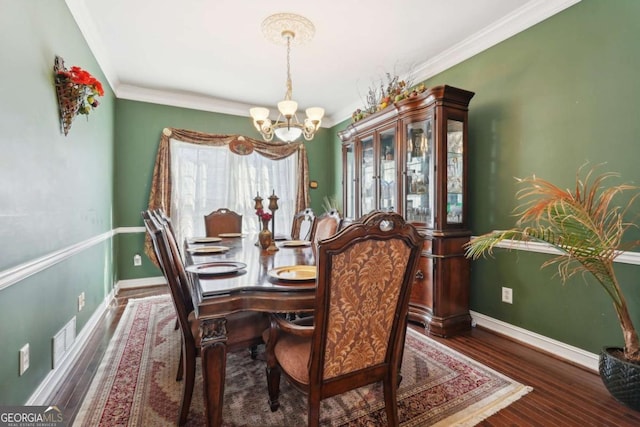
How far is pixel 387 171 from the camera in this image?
126 inches

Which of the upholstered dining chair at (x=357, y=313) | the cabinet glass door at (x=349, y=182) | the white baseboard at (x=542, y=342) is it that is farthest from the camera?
the cabinet glass door at (x=349, y=182)

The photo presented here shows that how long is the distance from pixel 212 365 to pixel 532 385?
182cm

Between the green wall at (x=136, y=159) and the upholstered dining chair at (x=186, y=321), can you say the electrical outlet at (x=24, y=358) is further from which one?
the green wall at (x=136, y=159)

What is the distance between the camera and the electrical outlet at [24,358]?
55.9 inches

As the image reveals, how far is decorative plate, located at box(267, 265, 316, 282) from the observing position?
4.51ft

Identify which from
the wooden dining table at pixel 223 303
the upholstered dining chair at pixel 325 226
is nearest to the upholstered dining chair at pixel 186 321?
the wooden dining table at pixel 223 303

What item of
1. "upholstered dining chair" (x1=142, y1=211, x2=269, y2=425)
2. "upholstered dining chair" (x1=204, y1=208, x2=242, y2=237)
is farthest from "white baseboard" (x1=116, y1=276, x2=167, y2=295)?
"upholstered dining chair" (x1=142, y1=211, x2=269, y2=425)

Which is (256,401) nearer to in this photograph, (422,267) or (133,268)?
(422,267)

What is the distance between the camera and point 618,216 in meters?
1.82

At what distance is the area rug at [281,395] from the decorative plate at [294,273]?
709mm

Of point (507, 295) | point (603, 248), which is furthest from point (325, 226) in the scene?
point (603, 248)

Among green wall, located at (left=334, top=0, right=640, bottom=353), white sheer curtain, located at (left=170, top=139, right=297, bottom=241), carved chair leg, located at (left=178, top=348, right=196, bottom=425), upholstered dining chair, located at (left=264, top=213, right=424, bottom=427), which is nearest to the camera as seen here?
upholstered dining chair, located at (left=264, top=213, right=424, bottom=427)

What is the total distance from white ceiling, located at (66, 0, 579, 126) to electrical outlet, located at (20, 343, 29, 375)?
2.27 metres

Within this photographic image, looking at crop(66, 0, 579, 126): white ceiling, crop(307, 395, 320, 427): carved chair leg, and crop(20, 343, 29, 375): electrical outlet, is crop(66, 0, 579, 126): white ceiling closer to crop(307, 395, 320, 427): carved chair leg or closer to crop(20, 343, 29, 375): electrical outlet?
Result: crop(20, 343, 29, 375): electrical outlet
